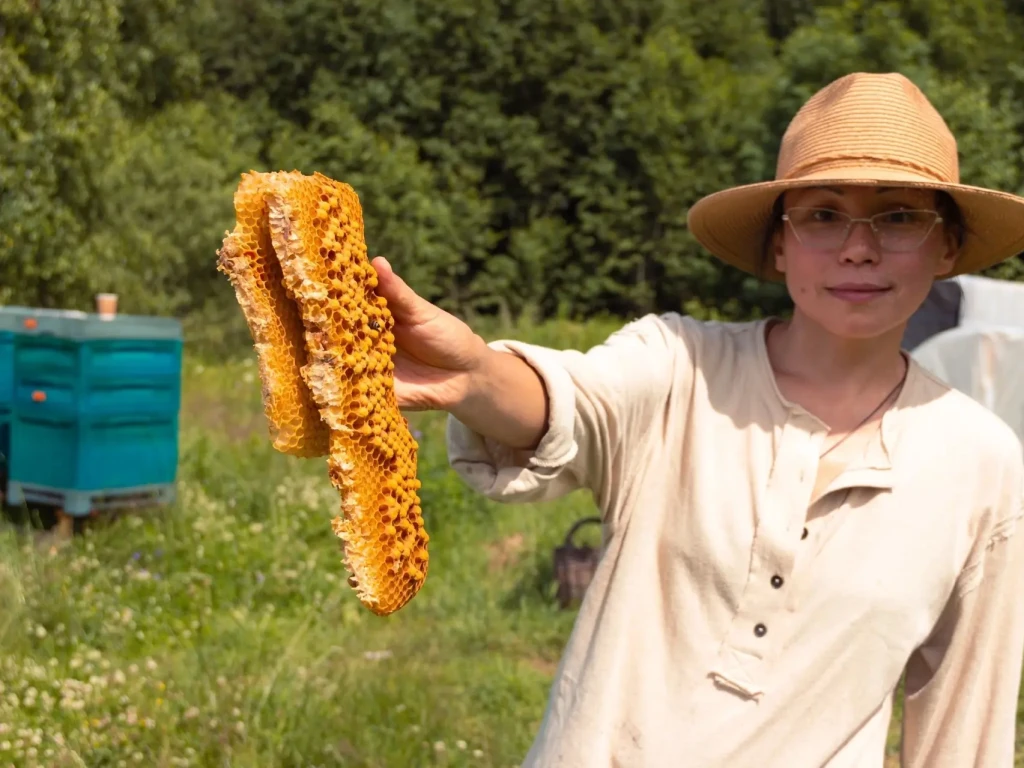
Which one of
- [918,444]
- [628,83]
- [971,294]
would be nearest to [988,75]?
[628,83]

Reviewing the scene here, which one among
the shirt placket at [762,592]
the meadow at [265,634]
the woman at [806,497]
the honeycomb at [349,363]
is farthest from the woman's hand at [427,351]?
the meadow at [265,634]

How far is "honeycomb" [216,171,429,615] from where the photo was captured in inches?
51.8

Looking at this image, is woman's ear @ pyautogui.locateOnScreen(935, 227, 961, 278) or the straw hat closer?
the straw hat

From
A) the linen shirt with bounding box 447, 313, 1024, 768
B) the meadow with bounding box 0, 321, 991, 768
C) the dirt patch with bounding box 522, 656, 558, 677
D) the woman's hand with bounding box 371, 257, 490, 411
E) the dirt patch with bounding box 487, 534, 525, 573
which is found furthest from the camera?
the dirt patch with bounding box 487, 534, 525, 573

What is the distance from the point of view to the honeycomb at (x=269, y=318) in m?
1.34

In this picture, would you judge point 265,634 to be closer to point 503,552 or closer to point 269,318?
point 503,552

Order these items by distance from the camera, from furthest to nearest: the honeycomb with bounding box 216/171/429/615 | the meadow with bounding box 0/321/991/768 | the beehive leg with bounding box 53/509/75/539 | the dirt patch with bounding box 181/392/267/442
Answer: the dirt patch with bounding box 181/392/267/442
the beehive leg with bounding box 53/509/75/539
the meadow with bounding box 0/321/991/768
the honeycomb with bounding box 216/171/429/615

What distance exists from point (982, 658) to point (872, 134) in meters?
0.90

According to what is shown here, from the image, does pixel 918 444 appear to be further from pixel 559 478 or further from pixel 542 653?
pixel 542 653

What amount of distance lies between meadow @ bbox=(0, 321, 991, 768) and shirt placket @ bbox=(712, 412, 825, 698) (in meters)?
2.13

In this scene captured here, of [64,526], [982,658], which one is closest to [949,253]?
[982,658]

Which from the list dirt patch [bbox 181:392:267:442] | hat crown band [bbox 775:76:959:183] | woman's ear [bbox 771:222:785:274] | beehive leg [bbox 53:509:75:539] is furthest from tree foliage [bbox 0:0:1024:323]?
hat crown band [bbox 775:76:959:183]

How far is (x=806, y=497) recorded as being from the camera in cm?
183

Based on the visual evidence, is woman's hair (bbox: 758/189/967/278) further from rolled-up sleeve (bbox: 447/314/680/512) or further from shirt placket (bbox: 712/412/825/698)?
shirt placket (bbox: 712/412/825/698)
